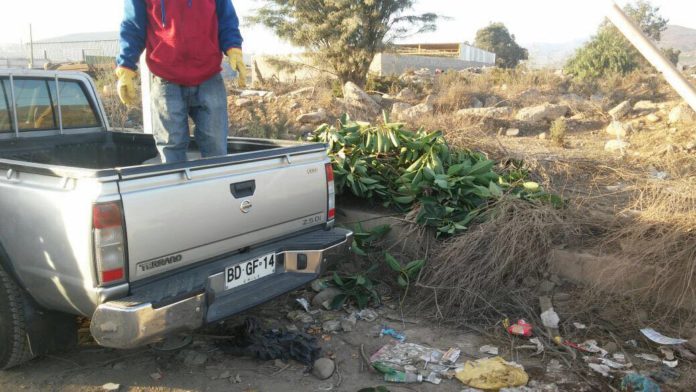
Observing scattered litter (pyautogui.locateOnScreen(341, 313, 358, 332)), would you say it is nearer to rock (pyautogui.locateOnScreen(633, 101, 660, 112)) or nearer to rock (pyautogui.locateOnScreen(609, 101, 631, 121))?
rock (pyautogui.locateOnScreen(609, 101, 631, 121))

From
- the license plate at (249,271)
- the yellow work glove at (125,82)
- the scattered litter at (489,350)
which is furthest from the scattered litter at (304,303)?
the yellow work glove at (125,82)

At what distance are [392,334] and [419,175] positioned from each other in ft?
5.42

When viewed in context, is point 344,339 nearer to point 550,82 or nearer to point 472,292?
point 472,292

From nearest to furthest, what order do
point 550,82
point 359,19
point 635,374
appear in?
1. point 635,374
2. point 359,19
3. point 550,82

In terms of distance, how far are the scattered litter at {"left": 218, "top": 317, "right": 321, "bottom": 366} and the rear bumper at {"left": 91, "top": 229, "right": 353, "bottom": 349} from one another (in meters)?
0.41

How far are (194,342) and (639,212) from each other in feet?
11.5

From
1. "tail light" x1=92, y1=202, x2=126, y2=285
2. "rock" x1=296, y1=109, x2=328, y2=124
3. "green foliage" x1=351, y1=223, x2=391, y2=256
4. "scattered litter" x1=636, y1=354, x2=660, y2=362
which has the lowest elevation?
"scattered litter" x1=636, y1=354, x2=660, y2=362

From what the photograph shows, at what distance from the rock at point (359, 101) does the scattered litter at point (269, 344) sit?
347 inches

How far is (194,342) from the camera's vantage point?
3.73 meters

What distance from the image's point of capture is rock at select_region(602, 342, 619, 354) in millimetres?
3598

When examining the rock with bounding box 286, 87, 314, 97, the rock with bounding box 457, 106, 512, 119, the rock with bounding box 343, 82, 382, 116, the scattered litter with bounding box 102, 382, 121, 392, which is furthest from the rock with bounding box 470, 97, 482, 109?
the scattered litter with bounding box 102, 382, 121, 392

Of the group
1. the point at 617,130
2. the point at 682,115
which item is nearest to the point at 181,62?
the point at 617,130

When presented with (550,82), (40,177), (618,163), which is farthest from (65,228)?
(550,82)

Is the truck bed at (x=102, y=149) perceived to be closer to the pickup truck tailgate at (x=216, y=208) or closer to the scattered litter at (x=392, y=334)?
the pickup truck tailgate at (x=216, y=208)
